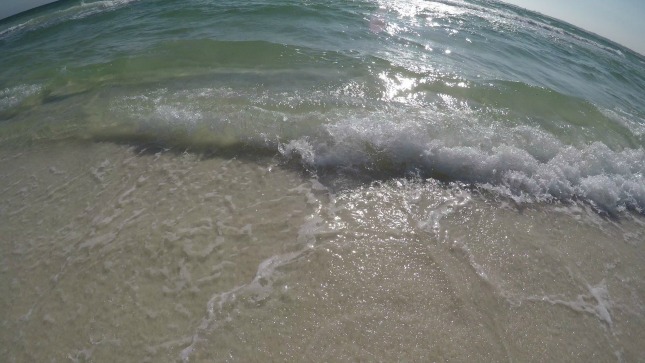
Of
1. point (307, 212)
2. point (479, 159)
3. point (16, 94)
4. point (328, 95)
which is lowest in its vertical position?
point (307, 212)

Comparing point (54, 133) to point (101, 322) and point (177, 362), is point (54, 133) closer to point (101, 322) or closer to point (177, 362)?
point (101, 322)

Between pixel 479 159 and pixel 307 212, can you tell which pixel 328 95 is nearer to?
pixel 479 159

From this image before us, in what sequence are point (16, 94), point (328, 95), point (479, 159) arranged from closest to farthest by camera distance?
point (479, 159)
point (328, 95)
point (16, 94)

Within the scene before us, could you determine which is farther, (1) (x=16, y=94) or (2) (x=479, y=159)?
(1) (x=16, y=94)

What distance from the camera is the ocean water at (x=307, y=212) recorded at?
3367 mm

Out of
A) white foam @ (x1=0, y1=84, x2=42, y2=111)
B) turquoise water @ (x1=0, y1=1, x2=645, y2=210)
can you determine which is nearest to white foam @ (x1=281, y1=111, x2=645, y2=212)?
turquoise water @ (x1=0, y1=1, x2=645, y2=210)

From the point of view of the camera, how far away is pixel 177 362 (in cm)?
304

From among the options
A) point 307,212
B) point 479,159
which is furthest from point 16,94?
point 479,159

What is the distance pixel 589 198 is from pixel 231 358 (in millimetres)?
5884

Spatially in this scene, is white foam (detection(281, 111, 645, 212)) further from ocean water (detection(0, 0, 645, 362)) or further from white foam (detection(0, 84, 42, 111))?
white foam (detection(0, 84, 42, 111))

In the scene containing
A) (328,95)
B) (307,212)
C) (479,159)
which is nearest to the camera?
(307,212)

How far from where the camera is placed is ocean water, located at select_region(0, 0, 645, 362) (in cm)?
337

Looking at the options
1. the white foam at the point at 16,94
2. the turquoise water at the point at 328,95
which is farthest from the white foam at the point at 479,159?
the white foam at the point at 16,94

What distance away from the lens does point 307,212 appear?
4.61m
